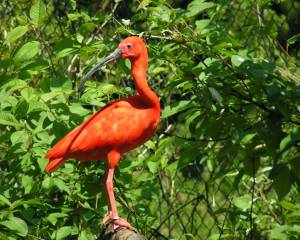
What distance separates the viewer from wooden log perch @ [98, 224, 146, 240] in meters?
3.64

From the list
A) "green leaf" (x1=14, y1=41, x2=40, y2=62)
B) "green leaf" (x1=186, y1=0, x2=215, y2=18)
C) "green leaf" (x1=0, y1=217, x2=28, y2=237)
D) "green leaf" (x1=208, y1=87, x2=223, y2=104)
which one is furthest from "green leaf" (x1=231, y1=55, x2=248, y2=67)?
"green leaf" (x1=0, y1=217, x2=28, y2=237)

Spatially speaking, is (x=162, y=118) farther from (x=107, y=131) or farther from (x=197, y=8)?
(x=197, y=8)

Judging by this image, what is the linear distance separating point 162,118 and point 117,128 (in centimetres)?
28

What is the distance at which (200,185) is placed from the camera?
7547 millimetres

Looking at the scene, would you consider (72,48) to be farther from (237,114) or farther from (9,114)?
(237,114)

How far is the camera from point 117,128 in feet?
13.0

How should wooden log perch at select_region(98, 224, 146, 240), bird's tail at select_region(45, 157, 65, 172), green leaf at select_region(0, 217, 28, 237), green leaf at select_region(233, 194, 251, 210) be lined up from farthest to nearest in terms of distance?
1. green leaf at select_region(233, 194, 251, 210)
2. green leaf at select_region(0, 217, 28, 237)
3. bird's tail at select_region(45, 157, 65, 172)
4. wooden log perch at select_region(98, 224, 146, 240)

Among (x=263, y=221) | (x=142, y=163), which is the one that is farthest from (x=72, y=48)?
(x=263, y=221)

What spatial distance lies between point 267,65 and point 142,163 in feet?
5.75

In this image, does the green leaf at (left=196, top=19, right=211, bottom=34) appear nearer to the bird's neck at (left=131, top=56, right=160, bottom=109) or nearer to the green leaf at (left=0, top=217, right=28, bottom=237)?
the bird's neck at (left=131, top=56, right=160, bottom=109)

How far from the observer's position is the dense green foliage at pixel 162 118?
3381 millimetres

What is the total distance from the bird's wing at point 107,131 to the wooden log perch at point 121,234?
0.37 m

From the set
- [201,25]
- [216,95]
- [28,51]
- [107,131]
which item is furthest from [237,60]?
[28,51]

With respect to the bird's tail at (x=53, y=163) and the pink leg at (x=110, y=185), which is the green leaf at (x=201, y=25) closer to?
the pink leg at (x=110, y=185)
